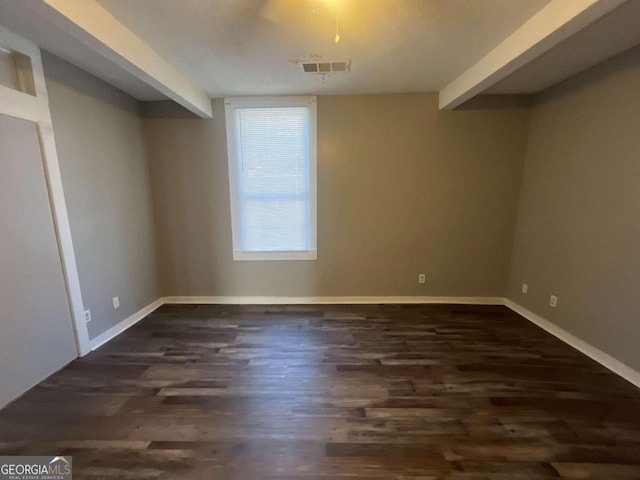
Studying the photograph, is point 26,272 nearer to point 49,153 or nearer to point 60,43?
point 49,153

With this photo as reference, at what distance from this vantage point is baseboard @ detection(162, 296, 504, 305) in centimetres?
394

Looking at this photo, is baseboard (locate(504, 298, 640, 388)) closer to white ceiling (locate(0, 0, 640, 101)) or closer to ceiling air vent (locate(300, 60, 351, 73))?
white ceiling (locate(0, 0, 640, 101))

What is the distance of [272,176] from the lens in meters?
3.78

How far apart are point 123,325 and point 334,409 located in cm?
255

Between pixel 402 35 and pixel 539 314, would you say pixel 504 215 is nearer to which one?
pixel 539 314

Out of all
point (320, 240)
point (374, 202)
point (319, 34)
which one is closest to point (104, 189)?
point (320, 240)

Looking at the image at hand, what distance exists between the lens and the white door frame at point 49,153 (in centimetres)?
209

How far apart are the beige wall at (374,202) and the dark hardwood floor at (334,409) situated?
92cm

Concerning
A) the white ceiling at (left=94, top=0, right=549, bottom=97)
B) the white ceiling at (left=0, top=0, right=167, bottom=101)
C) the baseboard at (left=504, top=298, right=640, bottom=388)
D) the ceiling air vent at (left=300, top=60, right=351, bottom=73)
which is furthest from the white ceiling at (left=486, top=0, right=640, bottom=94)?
the white ceiling at (left=0, top=0, right=167, bottom=101)

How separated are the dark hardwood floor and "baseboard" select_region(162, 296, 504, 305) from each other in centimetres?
80

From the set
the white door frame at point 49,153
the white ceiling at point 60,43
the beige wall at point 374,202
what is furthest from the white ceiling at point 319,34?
the white door frame at point 49,153

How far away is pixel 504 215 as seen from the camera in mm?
3740

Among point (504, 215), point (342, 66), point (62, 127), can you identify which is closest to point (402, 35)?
point (342, 66)

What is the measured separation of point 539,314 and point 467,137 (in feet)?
7.05
